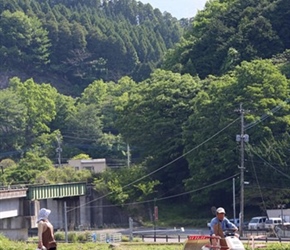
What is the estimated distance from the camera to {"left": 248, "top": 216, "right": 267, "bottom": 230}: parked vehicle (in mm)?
63469

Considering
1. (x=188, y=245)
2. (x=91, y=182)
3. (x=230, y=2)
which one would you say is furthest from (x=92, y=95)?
(x=188, y=245)

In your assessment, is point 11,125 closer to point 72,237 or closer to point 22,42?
point 72,237

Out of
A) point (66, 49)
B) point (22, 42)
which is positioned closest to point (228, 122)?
point (22, 42)

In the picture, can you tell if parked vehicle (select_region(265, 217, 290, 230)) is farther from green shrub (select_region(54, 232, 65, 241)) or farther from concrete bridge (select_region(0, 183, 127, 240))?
concrete bridge (select_region(0, 183, 127, 240))

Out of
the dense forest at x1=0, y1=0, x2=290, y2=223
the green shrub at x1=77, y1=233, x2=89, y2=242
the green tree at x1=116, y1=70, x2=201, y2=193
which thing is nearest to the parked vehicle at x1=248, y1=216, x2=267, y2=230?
the dense forest at x1=0, y1=0, x2=290, y2=223

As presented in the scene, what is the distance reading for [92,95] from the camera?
139 m

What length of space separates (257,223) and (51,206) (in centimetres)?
1980

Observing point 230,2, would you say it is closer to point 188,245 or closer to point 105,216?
point 105,216

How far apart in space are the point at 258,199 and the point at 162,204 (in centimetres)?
1062

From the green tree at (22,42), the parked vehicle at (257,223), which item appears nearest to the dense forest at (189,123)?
the parked vehicle at (257,223)

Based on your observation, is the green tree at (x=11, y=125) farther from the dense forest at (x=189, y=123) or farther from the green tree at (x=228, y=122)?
the green tree at (x=228, y=122)

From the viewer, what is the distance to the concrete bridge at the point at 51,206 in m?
69.8

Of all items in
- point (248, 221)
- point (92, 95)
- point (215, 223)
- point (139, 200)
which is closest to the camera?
point (215, 223)

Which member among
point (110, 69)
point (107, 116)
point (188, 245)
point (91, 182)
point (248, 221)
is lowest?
point (188, 245)
